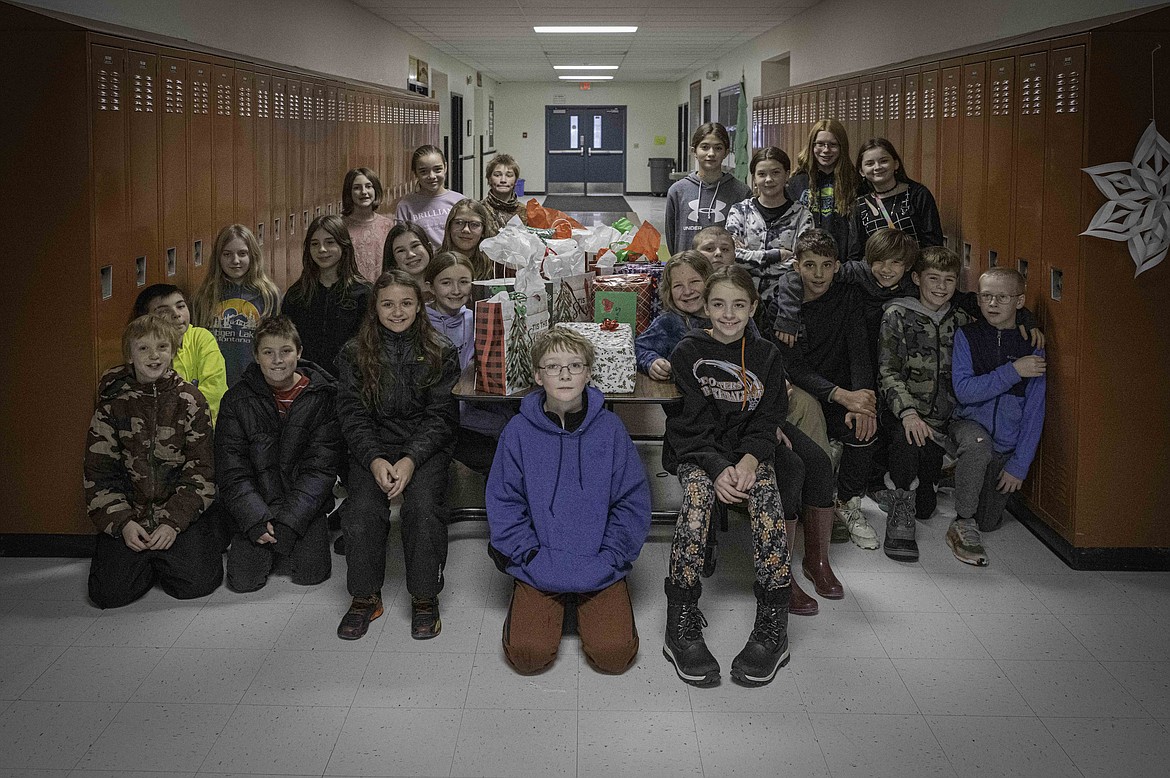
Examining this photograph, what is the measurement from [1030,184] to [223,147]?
319cm

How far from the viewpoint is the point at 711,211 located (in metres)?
5.00

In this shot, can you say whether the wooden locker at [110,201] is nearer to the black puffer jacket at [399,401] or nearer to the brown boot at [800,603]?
the black puffer jacket at [399,401]

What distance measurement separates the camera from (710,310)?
3.19 meters

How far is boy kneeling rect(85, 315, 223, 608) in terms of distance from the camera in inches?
127

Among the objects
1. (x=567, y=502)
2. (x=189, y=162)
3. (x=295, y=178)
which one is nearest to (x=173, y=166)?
(x=189, y=162)

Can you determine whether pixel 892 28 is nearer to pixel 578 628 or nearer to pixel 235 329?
pixel 235 329

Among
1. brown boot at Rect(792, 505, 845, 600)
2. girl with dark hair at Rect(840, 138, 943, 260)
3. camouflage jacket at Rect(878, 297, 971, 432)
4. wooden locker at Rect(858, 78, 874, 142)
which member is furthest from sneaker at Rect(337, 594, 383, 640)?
wooden locker at Rect(858, 78, 874, 142)

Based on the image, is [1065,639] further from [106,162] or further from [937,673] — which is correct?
[106,162]

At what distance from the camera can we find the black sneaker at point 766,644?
2.78 m

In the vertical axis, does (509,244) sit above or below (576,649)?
above

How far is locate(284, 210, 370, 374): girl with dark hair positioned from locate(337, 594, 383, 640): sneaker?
109cm

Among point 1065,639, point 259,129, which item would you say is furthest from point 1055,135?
point 259,129

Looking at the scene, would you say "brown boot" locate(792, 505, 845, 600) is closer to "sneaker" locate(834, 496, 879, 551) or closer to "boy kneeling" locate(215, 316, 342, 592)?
"sneaker" locate(834, 496, 879, 551)

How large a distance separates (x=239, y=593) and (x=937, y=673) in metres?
2.05
